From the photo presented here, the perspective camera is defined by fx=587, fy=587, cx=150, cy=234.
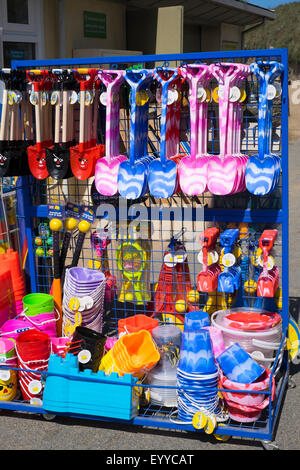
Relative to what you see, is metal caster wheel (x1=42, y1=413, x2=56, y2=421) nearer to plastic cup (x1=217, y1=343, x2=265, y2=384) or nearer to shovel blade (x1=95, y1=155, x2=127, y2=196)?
plastic cup (x1=217, y1=343, x2=265, y2=384)

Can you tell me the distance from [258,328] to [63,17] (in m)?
5.51

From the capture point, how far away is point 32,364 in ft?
10.6

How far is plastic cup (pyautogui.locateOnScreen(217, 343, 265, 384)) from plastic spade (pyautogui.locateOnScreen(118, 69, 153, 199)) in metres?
1.00

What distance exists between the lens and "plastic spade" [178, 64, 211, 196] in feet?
10.6

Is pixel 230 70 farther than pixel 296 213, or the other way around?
pixel 296 213

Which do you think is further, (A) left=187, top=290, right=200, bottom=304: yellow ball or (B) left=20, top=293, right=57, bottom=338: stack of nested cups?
(A) left=187, top=290, right=200, bottom=304: yellow ball

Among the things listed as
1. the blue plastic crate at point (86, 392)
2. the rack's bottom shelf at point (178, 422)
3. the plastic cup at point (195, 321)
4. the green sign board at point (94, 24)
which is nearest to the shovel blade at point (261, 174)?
the plastic cup at point (195, 321)

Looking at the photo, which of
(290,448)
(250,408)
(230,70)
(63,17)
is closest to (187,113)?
(230,70)

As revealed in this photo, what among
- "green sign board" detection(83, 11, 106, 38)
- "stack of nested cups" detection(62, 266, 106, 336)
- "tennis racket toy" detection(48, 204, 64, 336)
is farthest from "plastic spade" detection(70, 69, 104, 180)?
"green sign board" detection(83, 11, 106, 38)

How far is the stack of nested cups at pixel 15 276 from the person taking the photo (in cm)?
385

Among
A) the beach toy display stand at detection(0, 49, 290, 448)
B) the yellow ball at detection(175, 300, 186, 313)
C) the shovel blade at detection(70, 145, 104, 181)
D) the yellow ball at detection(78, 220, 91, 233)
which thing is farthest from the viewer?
the yellow ball at detection(175, 300, 186, 313)

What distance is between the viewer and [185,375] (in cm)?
297

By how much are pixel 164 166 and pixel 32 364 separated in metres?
1.32
